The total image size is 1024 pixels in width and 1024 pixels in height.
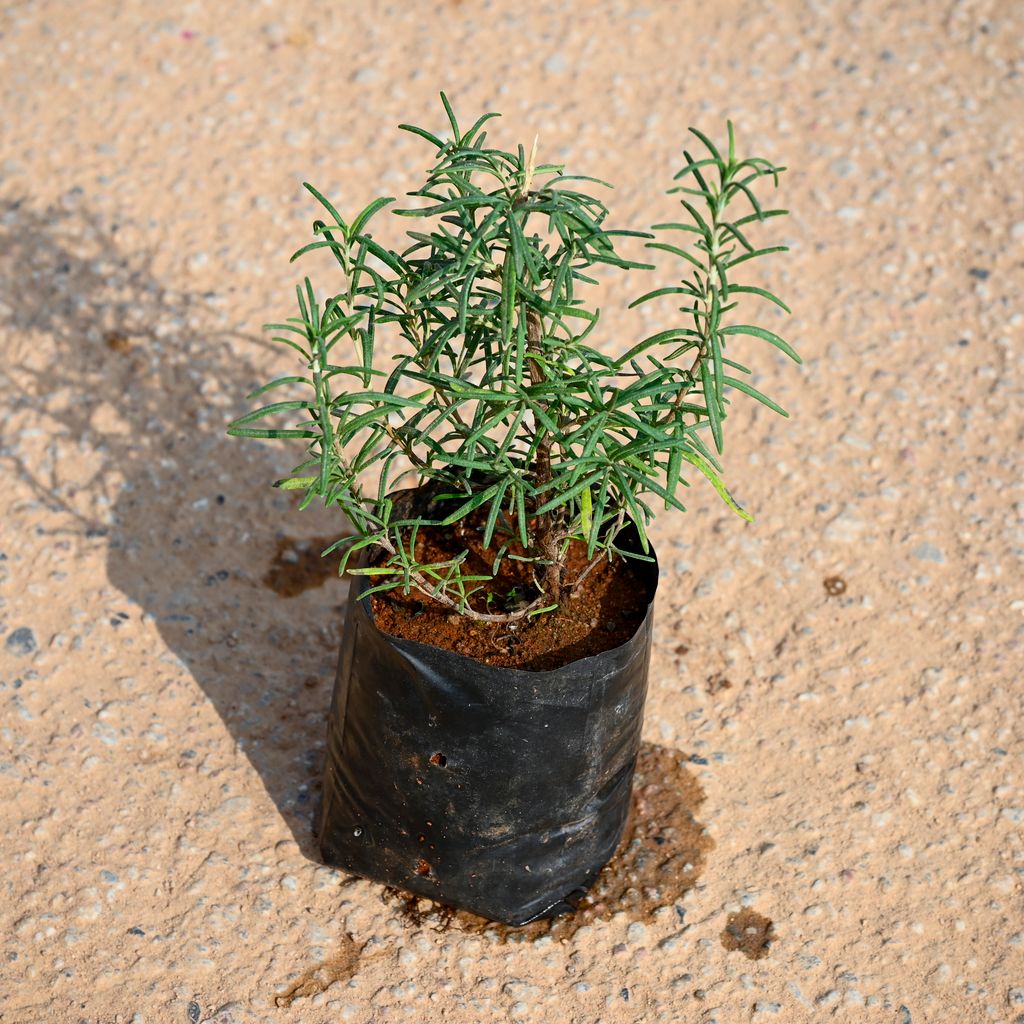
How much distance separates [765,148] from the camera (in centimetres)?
448

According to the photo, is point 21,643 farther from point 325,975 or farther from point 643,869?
point 643,869

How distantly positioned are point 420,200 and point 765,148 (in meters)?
1.23

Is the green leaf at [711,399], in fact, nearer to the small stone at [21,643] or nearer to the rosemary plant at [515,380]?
the rosemary plant at [515,380]

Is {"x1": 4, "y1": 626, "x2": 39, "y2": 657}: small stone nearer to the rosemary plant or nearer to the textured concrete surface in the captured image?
the textured concrete surface

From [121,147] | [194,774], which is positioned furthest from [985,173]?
[194,774]

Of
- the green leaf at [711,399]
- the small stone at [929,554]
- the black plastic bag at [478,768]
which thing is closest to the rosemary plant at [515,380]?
the green leaf at [711,399]

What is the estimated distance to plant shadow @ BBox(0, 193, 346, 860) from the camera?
309cm

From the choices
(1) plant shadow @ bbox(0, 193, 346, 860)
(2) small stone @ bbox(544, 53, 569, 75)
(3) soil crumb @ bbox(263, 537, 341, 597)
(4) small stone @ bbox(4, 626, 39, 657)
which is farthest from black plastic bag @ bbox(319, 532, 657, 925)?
(2) small stone @ bbox(544, 53, 569, 75)

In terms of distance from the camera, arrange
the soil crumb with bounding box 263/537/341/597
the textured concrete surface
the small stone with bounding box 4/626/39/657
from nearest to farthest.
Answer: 1. the textured concrete surface
2. the small stone with bounding box 4/626/39/657
3. the soil crumb with bounding box 263/537/341/597

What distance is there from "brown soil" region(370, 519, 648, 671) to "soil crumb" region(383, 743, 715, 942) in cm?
59

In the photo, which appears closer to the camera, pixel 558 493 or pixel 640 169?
pixel 558 493

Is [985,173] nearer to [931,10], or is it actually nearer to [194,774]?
[931,10]

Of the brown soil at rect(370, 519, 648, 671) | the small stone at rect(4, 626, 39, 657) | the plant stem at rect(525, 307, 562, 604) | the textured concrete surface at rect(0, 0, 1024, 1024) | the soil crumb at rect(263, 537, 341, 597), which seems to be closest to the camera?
the plant stem at rect(525, 307, 562, 604)

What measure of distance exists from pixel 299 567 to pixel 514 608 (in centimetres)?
104
